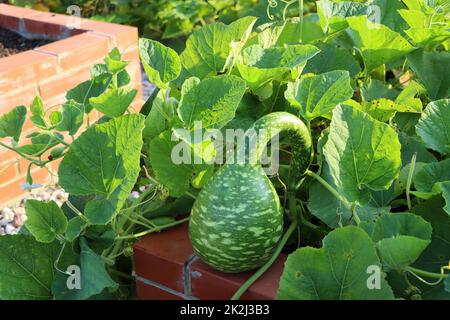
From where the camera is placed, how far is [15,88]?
2.30 meters

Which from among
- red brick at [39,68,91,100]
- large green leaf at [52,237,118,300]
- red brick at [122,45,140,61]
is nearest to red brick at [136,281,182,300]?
large green leaf at [52,237,118,300]

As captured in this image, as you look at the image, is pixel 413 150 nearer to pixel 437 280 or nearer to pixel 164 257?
pixel 437 280

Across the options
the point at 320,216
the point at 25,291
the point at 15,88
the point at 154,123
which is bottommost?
the point at 15,88

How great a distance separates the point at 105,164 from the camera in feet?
3.23

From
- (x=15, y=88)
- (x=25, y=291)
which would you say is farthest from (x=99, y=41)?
(x=25, y=291)

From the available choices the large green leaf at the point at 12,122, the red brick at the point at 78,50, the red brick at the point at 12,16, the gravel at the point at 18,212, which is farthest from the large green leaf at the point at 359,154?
the red brick at the point at 12,16

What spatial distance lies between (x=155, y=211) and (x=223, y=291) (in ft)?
0.84

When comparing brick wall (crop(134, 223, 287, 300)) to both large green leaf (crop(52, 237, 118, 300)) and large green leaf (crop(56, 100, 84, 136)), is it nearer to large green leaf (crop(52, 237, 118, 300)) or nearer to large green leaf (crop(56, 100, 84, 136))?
large green leaf (crop(52, 237, 118, 300))

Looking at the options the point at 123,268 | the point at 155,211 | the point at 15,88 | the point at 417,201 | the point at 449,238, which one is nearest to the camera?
the point at 449,238

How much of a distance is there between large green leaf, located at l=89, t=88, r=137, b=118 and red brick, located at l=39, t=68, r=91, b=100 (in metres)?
1.42

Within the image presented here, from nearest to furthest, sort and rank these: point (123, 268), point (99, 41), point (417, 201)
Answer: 1. point (417, 201)
2. point (123, 268)
3. point (99, 41)

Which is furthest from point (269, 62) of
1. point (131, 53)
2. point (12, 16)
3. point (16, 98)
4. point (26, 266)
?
point (12, 16)

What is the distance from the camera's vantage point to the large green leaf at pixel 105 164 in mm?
949
